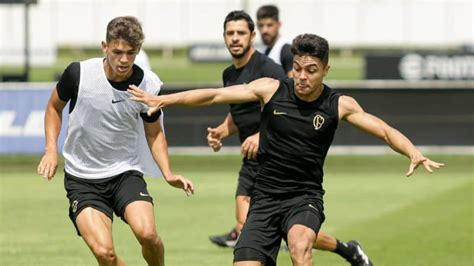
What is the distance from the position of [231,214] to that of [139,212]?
718 centimetres

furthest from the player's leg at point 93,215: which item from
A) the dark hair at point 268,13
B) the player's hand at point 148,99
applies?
the dark hair at point 268,13

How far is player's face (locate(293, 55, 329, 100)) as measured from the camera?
9.77m

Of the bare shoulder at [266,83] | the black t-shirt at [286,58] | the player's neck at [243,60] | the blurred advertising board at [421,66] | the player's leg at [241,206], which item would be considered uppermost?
the bare shoulder at [266,83]

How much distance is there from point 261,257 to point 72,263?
3.75m

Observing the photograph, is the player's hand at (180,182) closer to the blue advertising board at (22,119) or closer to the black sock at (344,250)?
the black sock at (344,250)

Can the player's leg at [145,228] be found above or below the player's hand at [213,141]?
below

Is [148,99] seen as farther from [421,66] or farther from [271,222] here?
[421,66]

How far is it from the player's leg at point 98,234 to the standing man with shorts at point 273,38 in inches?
181

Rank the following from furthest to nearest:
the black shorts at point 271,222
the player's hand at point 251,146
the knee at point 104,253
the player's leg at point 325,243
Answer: the player's leg at point 325,243, the player's hand at point 251,146, the knee at point 104,253, the black shorts at point 271,222

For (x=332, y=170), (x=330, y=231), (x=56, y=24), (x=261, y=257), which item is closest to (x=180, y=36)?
(x=56, y=24)

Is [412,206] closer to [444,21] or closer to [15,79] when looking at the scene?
[15,79]

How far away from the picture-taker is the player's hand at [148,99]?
9.56 metres

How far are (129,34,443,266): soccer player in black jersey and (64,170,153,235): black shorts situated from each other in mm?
967

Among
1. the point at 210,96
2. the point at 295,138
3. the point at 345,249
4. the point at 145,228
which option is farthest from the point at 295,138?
the point at 345,249
